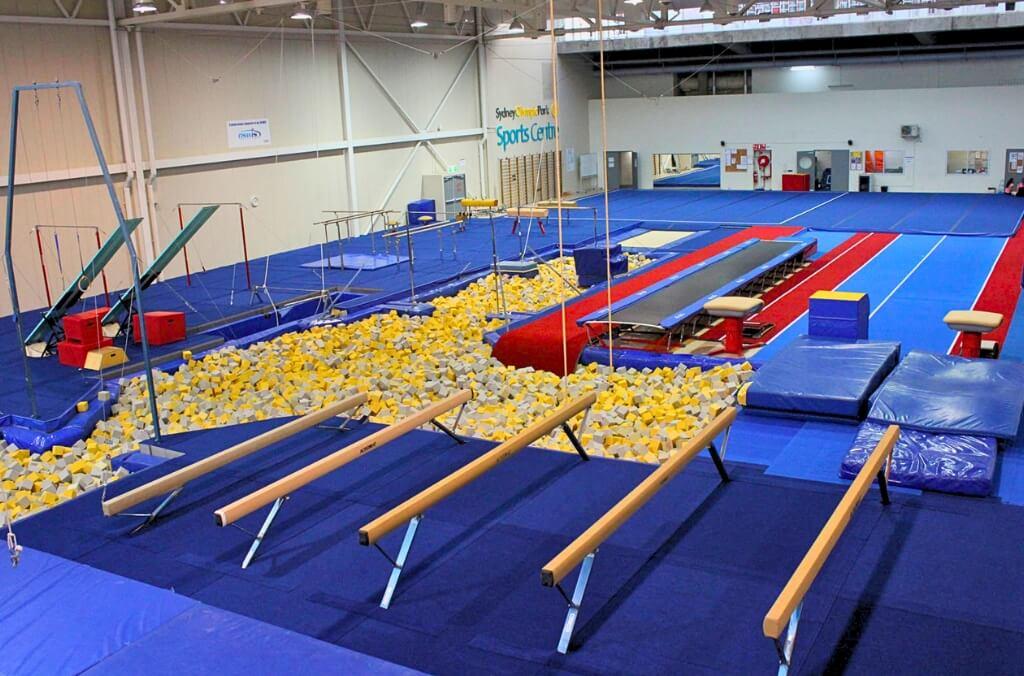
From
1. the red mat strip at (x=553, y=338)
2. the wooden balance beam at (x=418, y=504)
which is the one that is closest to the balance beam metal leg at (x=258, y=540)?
the wooden balance beam at (x=418, y=504)

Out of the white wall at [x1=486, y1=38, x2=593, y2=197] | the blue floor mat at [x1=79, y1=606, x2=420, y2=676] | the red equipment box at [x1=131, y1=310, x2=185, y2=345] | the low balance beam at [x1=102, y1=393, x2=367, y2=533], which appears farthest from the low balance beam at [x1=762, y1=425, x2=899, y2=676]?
the white wall at [x1=486, y1=38, x2=593, y2=197]

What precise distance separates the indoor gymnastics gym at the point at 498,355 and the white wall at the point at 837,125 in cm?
10

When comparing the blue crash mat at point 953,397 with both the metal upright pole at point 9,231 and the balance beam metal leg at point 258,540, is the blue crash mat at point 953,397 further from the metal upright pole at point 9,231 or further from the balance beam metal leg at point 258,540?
the metal upright pole at point 9,231

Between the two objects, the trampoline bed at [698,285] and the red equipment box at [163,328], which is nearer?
the trampoline bed at [698,285]

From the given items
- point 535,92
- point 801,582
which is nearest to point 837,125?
point 535,92

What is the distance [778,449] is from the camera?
734 centimetres

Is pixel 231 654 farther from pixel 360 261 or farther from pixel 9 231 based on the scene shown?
pixel 360 261

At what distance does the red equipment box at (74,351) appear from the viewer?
11.0 metres

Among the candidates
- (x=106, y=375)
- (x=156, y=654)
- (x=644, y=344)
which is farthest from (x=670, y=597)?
(x=106, y=375)

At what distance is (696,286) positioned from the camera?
12.1 m

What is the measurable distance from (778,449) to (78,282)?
8275 mm

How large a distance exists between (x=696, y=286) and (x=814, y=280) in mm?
2533

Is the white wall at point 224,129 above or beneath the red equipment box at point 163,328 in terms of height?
above

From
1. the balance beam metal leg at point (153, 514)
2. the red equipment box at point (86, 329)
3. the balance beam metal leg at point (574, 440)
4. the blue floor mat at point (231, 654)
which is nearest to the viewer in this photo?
the blue floor mat at point (231, 654)
